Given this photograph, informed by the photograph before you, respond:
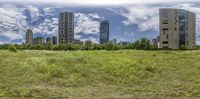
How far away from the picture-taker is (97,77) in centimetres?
2078

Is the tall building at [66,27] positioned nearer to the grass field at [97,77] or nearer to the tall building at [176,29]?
the tall building at [176,29]

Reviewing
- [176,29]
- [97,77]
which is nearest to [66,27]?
[176,29]

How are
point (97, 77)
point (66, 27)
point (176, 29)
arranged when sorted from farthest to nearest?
point (66, 27) → point (176, 29) → point (97, 77)

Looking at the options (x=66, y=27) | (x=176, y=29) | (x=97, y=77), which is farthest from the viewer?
(x=66, y=27)

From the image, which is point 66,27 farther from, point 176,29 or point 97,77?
point 97,77

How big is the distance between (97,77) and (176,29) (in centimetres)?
12147

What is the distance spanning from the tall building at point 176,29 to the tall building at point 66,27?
35.9 m

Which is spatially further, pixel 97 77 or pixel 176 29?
pixel 176 29

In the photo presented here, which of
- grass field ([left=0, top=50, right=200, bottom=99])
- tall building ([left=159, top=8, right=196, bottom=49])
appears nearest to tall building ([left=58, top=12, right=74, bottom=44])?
tall building ([left=159, top=8, right=196, bottom=49])

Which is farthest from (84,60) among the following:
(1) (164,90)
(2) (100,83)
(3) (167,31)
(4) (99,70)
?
(3) (167,31)

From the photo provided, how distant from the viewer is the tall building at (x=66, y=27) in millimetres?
157750

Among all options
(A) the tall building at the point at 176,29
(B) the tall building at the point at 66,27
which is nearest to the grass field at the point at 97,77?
(A) the tall building at the point at 176,29

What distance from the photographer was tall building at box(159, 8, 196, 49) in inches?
5049

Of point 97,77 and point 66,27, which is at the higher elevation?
point 66,27
